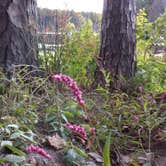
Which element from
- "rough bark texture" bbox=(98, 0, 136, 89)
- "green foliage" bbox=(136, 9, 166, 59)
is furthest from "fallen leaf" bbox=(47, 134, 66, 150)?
"green foliage" bbox=(136, 9, 166, 59)

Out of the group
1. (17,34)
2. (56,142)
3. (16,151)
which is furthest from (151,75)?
(16,151)

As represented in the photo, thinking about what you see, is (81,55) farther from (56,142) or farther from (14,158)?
(14,158)

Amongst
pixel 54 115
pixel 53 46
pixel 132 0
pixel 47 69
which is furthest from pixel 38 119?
pixel 132 0

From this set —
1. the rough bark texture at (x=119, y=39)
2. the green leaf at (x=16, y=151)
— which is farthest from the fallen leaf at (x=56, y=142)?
the rough bark texture at (x=119, y=39)

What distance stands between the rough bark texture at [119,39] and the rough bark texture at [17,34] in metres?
0.65

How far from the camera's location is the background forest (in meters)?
1.63

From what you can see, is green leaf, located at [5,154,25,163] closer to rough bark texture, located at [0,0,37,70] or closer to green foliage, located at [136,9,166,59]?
rough bark texture, located at [0,0,37,70]

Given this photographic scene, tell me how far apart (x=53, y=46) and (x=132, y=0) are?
809mm

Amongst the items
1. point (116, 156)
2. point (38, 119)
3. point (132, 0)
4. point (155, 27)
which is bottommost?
point (116, 156)

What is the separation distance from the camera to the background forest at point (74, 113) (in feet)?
5.34

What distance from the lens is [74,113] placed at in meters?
2.11

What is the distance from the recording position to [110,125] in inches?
86.7

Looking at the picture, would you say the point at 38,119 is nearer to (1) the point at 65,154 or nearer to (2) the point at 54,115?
(2) the point at 54,115

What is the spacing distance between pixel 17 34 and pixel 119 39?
3.00 ft
